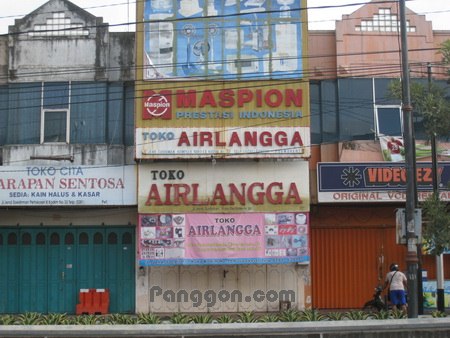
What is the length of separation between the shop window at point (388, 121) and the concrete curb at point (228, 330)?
1107 centimetres

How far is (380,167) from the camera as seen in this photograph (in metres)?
21.4

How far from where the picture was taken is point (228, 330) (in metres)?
12.0

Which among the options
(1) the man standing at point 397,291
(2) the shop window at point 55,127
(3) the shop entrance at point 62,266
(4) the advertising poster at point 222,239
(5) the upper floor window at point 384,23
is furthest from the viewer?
(5) the upper floor window at point 384,23

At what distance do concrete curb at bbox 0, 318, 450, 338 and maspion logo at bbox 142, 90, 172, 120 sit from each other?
9.81m

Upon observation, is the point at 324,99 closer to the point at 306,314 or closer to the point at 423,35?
the point at 423,35

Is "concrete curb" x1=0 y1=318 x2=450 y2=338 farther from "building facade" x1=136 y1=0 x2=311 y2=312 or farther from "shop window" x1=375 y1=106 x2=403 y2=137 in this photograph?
"shop window" x1=375 y1=106 x2=403 y2=137

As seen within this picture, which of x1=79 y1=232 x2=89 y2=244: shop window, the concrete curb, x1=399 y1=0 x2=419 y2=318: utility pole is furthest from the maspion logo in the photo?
the concrete curb

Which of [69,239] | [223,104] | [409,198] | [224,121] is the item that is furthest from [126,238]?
[409,198]

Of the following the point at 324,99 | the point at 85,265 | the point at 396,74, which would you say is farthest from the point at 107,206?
the point at 396,74

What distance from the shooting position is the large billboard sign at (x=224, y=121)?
2097 centimetres

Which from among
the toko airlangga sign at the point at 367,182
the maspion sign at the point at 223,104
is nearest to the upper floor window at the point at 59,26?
the maspion sign at the point at 223,104

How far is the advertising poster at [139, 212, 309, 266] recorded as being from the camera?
68.6 feet

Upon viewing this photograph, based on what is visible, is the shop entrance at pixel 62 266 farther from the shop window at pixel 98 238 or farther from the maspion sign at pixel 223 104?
the maspion sign at pixel 223 104

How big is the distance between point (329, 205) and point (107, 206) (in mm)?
7205
